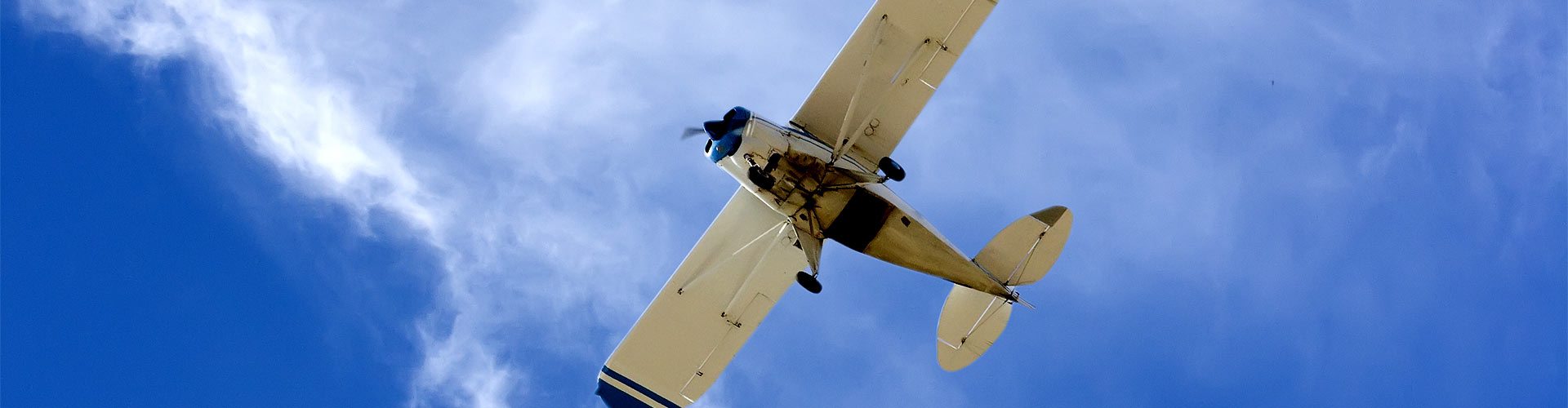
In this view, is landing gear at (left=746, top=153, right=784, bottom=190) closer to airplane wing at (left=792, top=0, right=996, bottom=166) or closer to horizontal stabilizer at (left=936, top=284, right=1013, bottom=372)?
airplane wing at (left=792, top=0, right=996, bottom=166)

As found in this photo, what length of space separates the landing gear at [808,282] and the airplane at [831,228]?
0.02 metres

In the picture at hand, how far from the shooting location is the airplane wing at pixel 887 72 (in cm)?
1638

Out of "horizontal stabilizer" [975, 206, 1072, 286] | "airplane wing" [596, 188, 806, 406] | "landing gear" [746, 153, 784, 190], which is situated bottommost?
"airplane wing" [596, 188, 806, 406]

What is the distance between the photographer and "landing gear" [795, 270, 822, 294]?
16203mm

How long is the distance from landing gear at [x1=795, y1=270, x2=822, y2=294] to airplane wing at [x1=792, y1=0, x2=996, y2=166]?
1.82 m

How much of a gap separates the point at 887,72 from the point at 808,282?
3312 millimetres

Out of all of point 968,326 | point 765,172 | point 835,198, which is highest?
point 968,326

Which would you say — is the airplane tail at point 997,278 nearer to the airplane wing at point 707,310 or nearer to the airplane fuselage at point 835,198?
the airplane fuselage at point 835,198

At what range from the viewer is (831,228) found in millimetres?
16875

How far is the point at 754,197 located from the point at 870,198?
2056mm

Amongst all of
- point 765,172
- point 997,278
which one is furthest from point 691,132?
point 997,278

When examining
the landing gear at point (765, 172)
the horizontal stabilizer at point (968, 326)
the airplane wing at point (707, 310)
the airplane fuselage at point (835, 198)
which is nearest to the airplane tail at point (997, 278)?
the horizontal stabilizer at point (968, 326)

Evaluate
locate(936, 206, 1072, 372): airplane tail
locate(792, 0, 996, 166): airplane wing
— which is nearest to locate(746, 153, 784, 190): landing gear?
locate(792, 0, 996, 166): airplane wing

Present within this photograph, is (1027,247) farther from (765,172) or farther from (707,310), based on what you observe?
(707,310)
